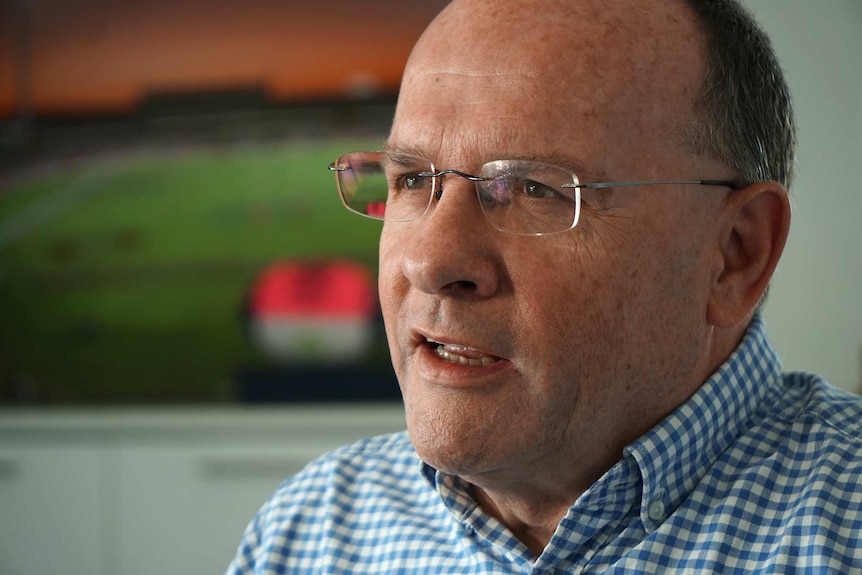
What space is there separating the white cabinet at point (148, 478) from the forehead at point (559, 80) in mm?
2116

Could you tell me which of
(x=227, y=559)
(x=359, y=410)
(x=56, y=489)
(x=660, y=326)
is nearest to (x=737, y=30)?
(x=660, y=326)

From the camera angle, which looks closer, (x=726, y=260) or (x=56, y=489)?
(x=726, y=260)

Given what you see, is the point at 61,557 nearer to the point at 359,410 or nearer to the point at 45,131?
the point at 359,410

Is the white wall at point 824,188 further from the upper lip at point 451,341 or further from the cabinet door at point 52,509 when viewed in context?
the cabinet door at point 52,509

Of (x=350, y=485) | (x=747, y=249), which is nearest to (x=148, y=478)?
(x=350, y=485)

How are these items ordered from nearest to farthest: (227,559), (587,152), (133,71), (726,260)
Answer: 1. (587,152)
2. (726,260)
3. (227,559)
4. (133,71)

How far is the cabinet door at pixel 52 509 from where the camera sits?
3.19 m

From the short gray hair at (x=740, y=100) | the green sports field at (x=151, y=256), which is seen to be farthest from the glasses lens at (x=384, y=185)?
the green sports field at (x=151, y=256)

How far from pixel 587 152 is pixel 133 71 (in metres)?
2.75

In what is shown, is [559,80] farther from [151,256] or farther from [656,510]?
[151,256]

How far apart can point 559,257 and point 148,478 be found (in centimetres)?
248

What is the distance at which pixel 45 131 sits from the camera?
3.45 m

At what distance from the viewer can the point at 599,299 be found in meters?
1.06

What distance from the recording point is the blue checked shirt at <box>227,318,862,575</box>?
1.04 metres
